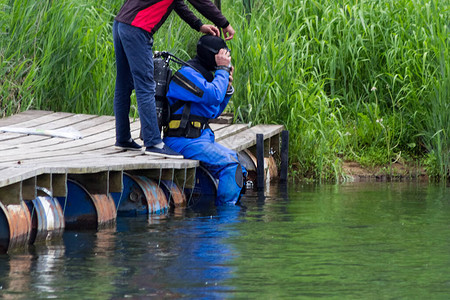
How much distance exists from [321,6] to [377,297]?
8.25m

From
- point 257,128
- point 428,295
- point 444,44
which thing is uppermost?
point 444,44

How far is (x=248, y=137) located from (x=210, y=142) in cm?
166

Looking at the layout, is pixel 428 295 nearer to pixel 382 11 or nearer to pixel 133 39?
pixel 133 39

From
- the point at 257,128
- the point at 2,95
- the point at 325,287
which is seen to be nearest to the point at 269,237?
the point at 325,287

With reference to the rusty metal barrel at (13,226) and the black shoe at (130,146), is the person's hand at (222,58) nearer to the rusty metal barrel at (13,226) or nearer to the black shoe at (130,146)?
the black shoe at (130,146)

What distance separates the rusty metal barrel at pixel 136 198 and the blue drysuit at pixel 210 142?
532 mm

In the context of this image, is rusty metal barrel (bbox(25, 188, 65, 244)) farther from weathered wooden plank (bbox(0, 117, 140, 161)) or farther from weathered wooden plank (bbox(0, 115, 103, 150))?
weathered wooden plank (bbox(0, 115, 103, 150))

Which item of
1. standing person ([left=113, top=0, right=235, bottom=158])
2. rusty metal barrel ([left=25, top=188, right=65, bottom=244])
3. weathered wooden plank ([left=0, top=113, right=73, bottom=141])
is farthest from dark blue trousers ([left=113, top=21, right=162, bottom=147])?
weathered wooden plank ([left=0, top=113, right=73, bottom=141])

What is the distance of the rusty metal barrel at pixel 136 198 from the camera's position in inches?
292

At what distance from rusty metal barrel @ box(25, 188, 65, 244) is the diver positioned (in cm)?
181

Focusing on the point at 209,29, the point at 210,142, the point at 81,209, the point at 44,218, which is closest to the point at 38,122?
the point at 210,142

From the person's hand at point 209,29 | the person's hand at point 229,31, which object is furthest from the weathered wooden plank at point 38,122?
the person's hand at point 229,31

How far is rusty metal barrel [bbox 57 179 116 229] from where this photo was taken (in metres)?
6.62

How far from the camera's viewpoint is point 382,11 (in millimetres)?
11945
